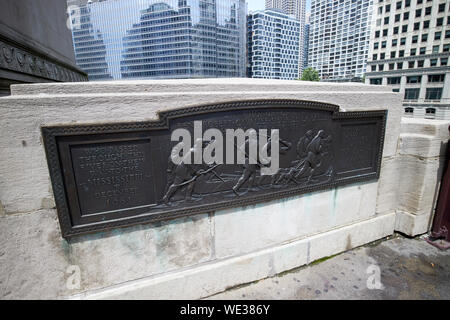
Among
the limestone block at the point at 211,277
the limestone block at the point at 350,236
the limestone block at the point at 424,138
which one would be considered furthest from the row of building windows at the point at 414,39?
the limestone block at the point at 211,277

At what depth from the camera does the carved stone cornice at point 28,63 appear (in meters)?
3.96

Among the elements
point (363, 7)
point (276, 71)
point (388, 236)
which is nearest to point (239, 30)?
point (276, 71)

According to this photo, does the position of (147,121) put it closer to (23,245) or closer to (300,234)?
(23,245)

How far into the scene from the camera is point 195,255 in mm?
3059

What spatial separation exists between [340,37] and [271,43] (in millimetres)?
44455

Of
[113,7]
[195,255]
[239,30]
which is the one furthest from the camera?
[239,30]

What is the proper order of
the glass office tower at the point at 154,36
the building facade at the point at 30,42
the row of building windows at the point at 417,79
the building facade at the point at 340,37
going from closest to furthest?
the building facade at the point at 30,42 < the row of building windows at the point at 417,79 < the glass office tower at the point at 154,36 < the building facade at the point at 340,37

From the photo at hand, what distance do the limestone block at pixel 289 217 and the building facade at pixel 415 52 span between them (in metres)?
50.5

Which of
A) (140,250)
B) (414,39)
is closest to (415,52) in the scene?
(414,39)

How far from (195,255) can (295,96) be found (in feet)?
8.35

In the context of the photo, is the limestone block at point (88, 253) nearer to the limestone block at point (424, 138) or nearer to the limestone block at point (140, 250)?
the limestone block at point (140, 250)

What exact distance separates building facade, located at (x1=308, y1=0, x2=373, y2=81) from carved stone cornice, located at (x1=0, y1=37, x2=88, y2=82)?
5092 inches

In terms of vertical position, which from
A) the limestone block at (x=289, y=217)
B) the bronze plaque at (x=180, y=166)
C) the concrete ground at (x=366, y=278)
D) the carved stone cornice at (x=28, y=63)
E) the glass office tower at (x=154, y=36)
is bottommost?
the concrete ground at (x=366, y=278)

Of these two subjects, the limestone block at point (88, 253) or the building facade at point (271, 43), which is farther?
the building facade at point (271, 43)
